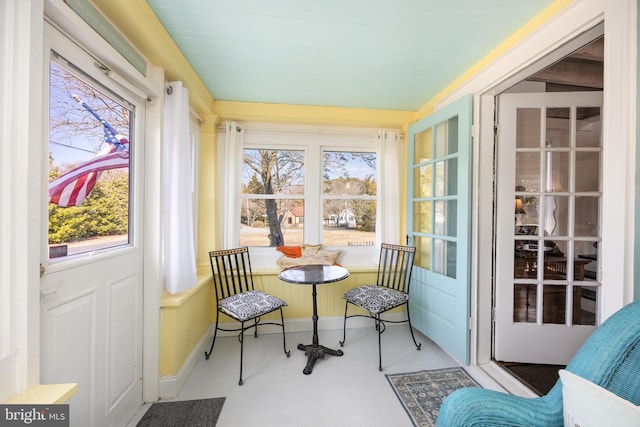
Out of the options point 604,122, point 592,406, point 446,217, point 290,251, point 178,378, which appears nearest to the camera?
point 592,406

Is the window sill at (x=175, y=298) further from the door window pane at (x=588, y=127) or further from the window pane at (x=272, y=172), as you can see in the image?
the door window pane at (x=588, y=127)

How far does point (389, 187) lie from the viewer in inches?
115

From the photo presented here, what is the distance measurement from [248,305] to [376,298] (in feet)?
3.78

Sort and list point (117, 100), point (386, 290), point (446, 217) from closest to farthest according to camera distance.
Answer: point (117, 100) < point (446, 217) < point (386, 290)

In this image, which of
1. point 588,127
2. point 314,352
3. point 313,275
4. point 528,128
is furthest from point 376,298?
point 588,127

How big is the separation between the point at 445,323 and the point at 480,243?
0.78 metres

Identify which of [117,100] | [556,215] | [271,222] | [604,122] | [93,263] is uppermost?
[117,100]

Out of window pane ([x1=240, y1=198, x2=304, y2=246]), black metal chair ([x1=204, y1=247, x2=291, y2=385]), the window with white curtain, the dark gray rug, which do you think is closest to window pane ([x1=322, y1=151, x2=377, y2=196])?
the window with white curtain

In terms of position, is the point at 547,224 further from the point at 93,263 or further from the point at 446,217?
the point at 93,263

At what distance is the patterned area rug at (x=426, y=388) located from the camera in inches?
63.4

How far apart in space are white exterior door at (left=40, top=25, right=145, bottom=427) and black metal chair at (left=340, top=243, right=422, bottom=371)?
5.65 ft

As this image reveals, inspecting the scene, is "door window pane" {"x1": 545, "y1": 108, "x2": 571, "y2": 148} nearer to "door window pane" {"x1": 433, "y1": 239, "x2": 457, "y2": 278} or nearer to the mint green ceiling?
the mint green ceiling

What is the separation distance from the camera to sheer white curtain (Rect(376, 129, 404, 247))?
2.92 m

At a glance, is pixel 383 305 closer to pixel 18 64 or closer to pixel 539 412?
pixel 539 412
